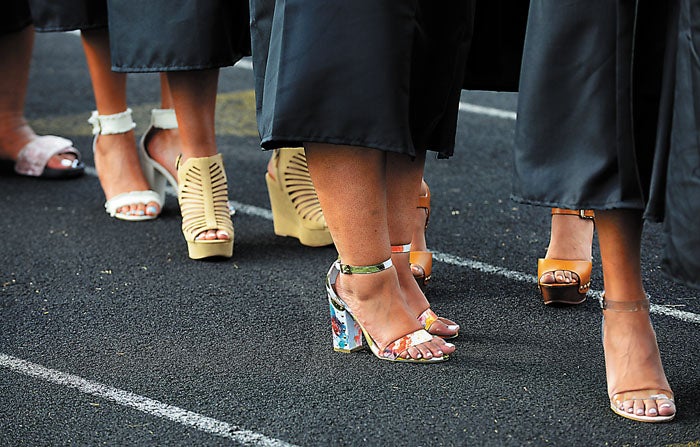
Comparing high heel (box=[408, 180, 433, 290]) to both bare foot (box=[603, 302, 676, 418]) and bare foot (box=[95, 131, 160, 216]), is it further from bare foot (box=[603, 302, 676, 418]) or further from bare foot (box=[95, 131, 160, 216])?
bare foot (box=[95, 131, 160, 216])

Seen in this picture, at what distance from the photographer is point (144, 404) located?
2168 millimetres

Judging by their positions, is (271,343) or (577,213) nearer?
(271,343)

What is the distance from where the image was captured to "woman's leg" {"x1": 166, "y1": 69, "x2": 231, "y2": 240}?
121 inches

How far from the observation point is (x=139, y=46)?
2992mm

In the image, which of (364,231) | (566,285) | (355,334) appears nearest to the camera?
(364,231)

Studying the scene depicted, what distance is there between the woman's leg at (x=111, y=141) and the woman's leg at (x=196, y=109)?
1.50 feet

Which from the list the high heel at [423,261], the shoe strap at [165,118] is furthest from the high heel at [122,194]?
the high heel at [423,261]

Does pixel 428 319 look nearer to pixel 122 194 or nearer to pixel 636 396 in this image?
pixel 636 396

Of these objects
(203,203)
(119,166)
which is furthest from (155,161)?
(203,203)

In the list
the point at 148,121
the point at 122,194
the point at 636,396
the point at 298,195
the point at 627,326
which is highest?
the point at 627,326

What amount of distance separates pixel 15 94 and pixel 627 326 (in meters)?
2.78

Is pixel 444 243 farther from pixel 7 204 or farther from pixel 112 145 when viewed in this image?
pixel 7 204

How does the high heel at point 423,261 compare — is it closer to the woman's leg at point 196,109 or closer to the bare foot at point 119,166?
the woman's leg at point 196,109

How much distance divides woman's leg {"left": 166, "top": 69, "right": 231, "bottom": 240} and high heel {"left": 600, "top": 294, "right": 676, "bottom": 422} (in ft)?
4.45
